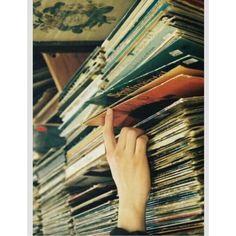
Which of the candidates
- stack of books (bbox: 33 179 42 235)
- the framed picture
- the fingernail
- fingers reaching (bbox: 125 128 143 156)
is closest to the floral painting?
the framed picture

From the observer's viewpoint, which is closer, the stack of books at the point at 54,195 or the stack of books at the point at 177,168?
the stack of books at the point at 177,168

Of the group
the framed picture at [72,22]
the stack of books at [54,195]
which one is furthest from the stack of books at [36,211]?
the framed picture at [72,22]

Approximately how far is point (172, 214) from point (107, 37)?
2.58 feet

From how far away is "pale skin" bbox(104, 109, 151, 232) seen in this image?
195 centimetres

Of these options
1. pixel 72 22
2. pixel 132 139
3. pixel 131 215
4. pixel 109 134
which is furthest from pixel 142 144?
pixel 72 22

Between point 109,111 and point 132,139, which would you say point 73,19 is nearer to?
point 109,111

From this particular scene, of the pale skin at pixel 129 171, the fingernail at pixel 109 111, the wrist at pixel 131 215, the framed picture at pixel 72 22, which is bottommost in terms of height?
the wrist at pixel 131 215

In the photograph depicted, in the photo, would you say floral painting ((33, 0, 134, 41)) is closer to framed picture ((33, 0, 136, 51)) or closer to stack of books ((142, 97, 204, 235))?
framed picture ((33, 0, 136, 51))

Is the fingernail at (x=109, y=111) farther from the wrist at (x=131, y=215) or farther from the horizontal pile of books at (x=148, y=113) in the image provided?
the wrist at (x=131, y=215)

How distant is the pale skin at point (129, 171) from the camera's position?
1.95 meters
